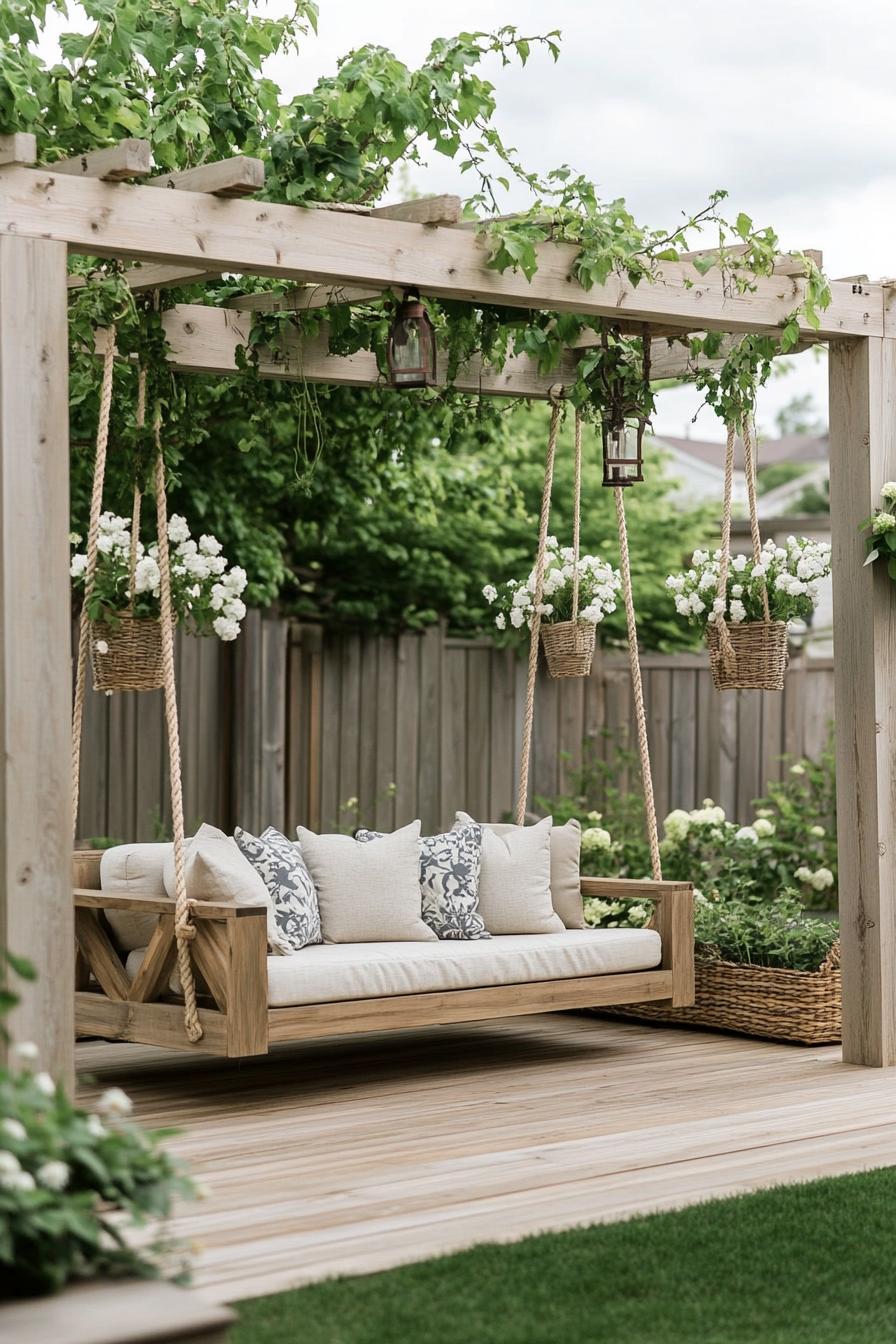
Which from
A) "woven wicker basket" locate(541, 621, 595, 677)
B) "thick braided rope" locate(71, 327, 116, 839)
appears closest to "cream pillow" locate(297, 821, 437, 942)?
"thick braided rope" locate(71, 327, 116, 839)

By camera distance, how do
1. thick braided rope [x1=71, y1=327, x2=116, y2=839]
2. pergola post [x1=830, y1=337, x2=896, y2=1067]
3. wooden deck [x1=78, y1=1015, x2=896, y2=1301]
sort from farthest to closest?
pergola post [x1=830, y1=337, x2=896, y2=1067] < thick braided rope [x1=71, y1=327, x2=116, y2=839] < wooden deck [x1=78, y1=1015, x2=896, y2=1301]

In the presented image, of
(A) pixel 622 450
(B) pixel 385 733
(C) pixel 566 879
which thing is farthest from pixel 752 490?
(B) pixel 385 733

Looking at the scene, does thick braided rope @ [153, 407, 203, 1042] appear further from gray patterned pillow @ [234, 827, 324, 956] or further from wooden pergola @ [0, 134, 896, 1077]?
wooden pergola @ [0, 134, 896, 1077]

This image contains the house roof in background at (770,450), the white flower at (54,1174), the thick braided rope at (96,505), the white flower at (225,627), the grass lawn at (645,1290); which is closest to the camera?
the white flower at (54,1174)

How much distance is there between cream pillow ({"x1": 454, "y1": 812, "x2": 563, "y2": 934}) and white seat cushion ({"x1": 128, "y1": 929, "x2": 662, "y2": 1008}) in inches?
2.3

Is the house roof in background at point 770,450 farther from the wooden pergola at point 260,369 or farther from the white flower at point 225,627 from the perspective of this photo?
the white flower at point 225,627

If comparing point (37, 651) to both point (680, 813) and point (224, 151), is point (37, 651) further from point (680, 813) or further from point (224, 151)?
point (680, 813)

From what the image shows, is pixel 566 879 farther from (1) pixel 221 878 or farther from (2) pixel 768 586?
(1) pixel 221 878

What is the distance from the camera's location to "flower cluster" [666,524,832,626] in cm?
629

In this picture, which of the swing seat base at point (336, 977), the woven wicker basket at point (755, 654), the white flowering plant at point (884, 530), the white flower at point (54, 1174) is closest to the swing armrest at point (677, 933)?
the swing seat base at point (336, 977)

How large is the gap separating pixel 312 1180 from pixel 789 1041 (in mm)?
2621

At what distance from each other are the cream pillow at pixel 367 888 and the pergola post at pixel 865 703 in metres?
1.41

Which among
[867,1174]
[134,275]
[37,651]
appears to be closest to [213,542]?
[134,275]

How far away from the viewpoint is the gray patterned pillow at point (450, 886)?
6.18 m
